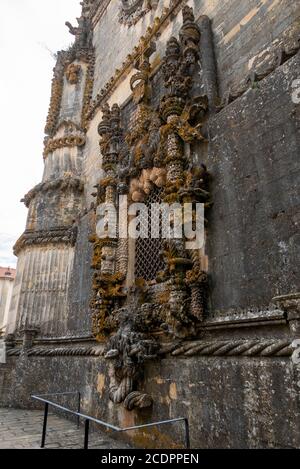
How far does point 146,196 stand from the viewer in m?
7.34

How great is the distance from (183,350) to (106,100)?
8.95 m

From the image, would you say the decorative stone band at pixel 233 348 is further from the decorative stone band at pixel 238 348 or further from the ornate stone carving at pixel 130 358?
the ornate stone carving at pixel 130 358

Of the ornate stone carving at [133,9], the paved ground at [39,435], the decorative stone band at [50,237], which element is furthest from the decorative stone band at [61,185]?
the paved ground at [39,435]

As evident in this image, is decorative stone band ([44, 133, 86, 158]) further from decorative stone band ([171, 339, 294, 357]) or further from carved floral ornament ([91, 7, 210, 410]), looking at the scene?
decorative stone band ([171, 339, 294, 357])

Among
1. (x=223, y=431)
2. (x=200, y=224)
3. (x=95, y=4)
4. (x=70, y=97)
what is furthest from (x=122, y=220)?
(x=95, y=4)

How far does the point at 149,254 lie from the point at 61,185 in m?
5.32

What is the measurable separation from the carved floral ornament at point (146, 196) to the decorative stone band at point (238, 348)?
248 mm

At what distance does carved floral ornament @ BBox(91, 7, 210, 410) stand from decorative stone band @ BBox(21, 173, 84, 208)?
2.47m

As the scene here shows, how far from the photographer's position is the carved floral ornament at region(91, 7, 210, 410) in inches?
203

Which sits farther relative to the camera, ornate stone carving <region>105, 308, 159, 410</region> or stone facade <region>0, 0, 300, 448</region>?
ornate stone carving <region>105, 308, 159, 410</region>

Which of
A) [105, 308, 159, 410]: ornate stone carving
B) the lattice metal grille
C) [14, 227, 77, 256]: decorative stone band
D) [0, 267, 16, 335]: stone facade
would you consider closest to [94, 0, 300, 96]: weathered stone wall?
the lattice metal grille

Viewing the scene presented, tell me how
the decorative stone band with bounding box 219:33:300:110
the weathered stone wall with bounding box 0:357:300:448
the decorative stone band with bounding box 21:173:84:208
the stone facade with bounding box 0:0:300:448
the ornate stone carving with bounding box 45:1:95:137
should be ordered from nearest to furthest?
the weathered stone wall with bounding box 0:357:300:448 < the stone facade with bounding box 0:0:300:448 < the decorative stone band with bounding box 219:33:300:110 < the decorative stone band with bounding box 21:173:84:208 < the ornate stone carving with bounding box 45:1:95:137

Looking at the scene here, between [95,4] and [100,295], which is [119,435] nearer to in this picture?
[100,295]
